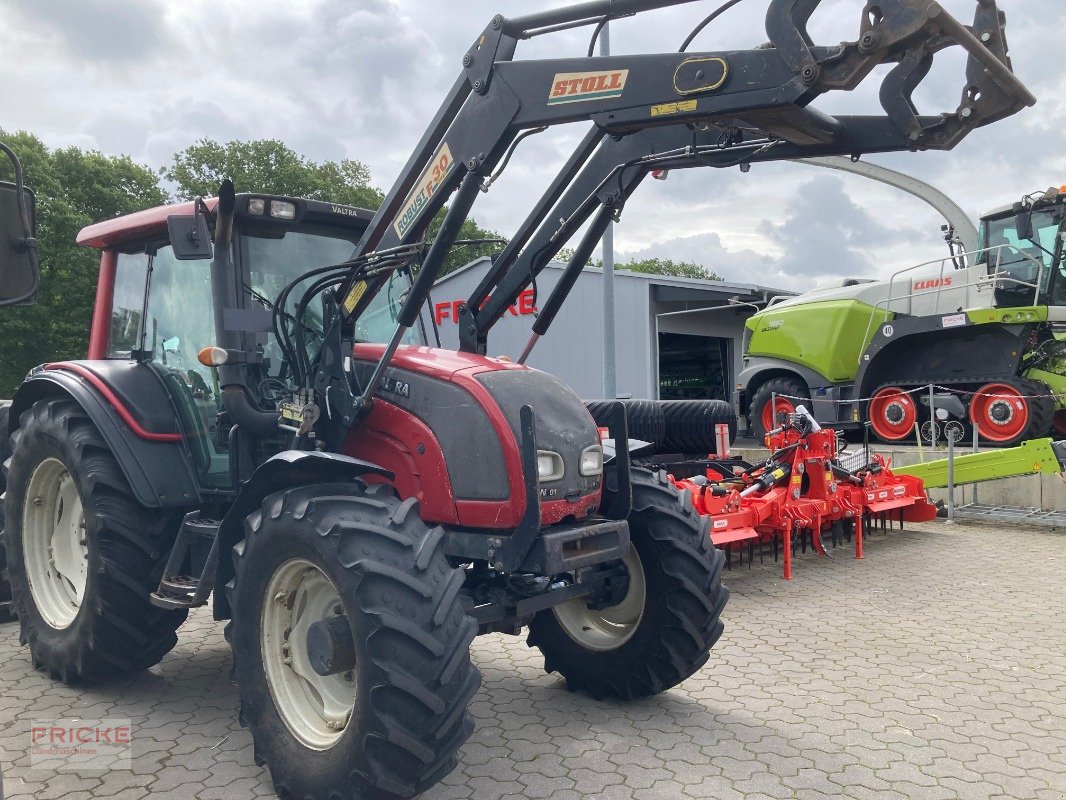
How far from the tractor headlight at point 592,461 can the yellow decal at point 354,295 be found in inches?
45.2

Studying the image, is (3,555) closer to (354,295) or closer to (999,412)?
(354,295)

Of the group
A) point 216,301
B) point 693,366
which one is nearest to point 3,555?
point 216,301

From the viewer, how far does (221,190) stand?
3.85 m

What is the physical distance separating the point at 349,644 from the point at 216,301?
1.77 meters

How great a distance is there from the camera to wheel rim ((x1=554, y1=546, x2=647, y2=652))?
4.20m

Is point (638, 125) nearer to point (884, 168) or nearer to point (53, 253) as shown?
point (884, 168)

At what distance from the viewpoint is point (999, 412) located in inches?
475

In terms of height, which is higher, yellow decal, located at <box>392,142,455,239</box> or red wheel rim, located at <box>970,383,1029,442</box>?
yellow decal, located at <box>392,142,455,239</box>

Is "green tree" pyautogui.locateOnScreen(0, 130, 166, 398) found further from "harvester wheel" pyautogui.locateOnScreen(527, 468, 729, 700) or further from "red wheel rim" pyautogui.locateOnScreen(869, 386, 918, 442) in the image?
"harvester wheel" pyautogui.locateOnScreen(527, 468, 729, 700)

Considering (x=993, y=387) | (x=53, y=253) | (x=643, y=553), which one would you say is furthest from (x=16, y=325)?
(x=643, y=553)

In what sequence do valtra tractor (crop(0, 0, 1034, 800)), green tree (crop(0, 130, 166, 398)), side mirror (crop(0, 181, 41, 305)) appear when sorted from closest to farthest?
side mirror (crop(0, 181, 41, 305))
valtra tractor (crop(0, 0, 1034, 800))
green tree (crop(0, 130, 166, 398))

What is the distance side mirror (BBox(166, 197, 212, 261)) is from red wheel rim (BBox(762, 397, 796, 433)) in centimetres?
1146

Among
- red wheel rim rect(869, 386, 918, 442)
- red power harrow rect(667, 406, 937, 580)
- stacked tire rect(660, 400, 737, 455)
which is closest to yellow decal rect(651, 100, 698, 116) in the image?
red power harrow rect(667, 406, 937, 580)

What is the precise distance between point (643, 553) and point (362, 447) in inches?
53.8
